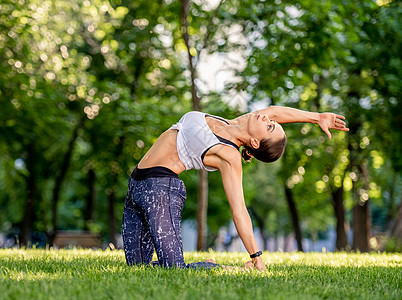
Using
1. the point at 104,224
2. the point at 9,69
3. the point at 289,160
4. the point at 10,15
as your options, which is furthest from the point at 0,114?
the point at 104,224

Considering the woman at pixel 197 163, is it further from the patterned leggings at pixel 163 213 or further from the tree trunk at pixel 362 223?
the tree trunk at pixel 362 223

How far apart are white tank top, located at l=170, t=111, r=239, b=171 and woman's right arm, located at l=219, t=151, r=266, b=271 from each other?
196mm

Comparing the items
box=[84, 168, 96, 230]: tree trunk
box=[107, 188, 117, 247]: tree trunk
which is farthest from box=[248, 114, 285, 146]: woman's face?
box=[84, 168, 96, 230]: tree trunk

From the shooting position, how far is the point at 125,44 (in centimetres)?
1377

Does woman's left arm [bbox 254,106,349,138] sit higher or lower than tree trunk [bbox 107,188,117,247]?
higher

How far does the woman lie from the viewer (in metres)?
4.76

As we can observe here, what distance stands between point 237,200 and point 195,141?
2.43 ft

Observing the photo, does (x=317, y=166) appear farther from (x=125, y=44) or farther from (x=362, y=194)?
(x=125, y=44)

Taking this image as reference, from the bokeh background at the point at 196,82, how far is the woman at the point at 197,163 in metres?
5.83

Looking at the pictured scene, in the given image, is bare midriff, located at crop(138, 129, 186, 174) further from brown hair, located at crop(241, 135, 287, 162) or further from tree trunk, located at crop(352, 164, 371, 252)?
tree trunk, located at crop(352, 164, 371, 252)

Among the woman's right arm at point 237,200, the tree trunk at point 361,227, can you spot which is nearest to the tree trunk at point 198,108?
the woman's right arm at point 237,200

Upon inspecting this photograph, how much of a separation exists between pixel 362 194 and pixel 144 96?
27.6ft

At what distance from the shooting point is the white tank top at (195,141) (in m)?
4.85

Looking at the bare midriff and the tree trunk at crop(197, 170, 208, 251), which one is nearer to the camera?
the bare midriff
